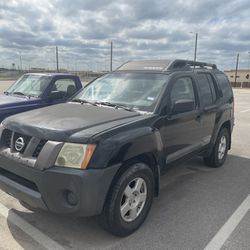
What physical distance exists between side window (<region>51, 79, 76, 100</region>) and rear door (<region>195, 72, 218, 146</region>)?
3.53 m

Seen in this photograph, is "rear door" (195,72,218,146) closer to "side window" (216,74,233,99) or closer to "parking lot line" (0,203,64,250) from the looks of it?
"side window" (216,74,233,99)

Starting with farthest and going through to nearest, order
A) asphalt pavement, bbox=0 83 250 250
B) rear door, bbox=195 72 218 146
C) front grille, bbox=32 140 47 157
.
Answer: rear door, bbox=195 72 218 146
asphalt pavement, bbox=0 83 250 250
front grille, bbox=32 140 47 157

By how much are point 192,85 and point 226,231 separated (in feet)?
7.21

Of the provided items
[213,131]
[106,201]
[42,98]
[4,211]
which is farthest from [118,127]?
[42,98]

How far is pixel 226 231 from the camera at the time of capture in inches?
135

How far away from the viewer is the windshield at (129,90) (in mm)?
3973

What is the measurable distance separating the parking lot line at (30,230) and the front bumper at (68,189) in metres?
0.39

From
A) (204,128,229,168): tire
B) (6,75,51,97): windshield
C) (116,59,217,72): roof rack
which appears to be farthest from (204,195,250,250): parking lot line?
(6,75,51,97): windshield

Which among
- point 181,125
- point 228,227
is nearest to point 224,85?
point 181,125

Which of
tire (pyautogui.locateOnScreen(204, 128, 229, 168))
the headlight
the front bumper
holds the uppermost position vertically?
the headlight

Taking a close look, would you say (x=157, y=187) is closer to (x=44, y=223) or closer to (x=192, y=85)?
(x=44, y=223)

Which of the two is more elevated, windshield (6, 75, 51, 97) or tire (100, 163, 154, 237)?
windshield (6, 75, 51, 97)

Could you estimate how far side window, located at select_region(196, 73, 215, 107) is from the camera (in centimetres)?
492

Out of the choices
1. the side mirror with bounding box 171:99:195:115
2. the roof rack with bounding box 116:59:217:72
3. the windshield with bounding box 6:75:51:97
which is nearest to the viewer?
the side mirror with bounding box 171:99:195:115
